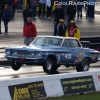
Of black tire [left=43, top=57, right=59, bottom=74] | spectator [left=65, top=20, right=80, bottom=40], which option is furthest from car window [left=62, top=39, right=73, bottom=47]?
spectator [left=65, top=20, right=80, bottom=40]

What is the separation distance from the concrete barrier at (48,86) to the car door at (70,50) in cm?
605

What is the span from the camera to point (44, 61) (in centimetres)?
2222

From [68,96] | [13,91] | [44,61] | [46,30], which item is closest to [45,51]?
[44,61]

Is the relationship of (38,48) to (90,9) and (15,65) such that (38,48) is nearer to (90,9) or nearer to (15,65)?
(15,65)

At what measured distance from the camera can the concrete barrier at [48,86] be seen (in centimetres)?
1434

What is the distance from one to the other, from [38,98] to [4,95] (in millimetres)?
1187

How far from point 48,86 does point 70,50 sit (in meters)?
8.22

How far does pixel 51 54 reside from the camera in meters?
22.5

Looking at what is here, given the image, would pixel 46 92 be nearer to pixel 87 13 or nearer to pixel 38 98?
pixel 38 98

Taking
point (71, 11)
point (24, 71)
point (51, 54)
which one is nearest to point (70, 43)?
point (51, 54)

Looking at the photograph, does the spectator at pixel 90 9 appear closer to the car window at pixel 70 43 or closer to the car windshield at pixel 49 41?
the car window at pixel 70 43

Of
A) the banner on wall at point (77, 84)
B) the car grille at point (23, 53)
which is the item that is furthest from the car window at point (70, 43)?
the banner on wall at point (77, 84)

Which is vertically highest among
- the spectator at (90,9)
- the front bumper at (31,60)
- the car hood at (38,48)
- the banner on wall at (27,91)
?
the banner on wall at (27,91)

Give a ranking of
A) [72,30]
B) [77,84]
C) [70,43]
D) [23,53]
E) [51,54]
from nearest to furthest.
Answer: [77,84]
[23,53]
[51,54]
[70,43]
[72,30]
